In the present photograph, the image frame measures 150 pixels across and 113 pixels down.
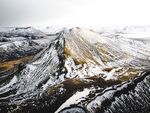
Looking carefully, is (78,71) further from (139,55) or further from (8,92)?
(139,55)

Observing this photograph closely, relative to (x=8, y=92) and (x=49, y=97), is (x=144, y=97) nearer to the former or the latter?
(x=49, y=97)

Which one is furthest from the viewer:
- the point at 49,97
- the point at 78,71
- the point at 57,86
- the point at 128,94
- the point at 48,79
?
the point at 78,71

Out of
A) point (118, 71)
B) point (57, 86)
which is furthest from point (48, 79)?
point (118, 71)

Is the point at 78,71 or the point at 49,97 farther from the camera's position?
the point at 78,71

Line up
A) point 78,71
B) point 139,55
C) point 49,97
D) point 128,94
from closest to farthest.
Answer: point 128,94 → point 49,97 → point 78,71 → point 139,55

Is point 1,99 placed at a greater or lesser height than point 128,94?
lesser

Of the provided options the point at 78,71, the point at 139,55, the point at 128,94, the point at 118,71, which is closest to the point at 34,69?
the point at 78,71
